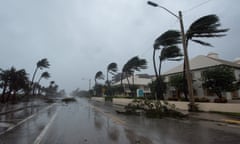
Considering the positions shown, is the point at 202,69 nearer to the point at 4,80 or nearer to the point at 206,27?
the point at 206,27

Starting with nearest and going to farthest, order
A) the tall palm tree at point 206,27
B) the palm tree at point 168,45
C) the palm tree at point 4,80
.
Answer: the tall palm tree at point 206,27 < the palm tree at point 168,45 < the palm tree at point 4,80

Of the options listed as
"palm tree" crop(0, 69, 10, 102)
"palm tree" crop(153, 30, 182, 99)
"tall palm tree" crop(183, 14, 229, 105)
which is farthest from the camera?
"palm tree" crop(0, 69, 10, 102)

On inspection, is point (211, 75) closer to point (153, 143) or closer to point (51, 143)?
point (153, 143)

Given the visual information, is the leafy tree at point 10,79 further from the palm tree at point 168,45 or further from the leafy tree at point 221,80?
the leafy tree at point 221,80

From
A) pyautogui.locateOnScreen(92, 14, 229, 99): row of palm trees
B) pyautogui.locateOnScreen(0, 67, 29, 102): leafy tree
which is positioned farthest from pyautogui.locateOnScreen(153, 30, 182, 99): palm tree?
pyautogui.locateOnScreen(0, 67, 29, 102): leafy tree

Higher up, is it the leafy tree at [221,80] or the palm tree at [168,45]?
the palm tree at [168,45]

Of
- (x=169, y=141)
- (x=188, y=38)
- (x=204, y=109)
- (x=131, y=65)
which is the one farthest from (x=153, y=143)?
(x=131, y=65)

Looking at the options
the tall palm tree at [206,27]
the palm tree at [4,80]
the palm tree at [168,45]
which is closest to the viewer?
the tall palm tree at [206,27]

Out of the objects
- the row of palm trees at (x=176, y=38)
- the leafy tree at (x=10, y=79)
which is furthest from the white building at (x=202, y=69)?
the leafy tree at (x=10, y=79)

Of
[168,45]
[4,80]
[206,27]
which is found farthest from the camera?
[4,80]

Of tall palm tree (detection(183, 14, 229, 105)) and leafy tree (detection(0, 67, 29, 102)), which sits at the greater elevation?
tall palm tree (detection(183, 14, 229, 105))

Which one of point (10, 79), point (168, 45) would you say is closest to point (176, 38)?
point (168, 45)

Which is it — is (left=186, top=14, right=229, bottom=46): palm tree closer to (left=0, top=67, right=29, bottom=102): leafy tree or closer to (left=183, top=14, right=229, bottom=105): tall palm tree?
(left=183, top=14, right=229, bottom=105): tall palm tree

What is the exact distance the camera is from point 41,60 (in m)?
68.9
